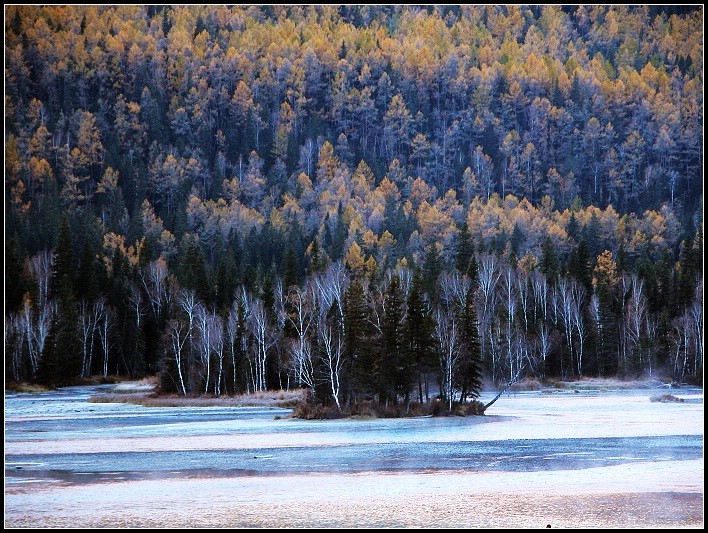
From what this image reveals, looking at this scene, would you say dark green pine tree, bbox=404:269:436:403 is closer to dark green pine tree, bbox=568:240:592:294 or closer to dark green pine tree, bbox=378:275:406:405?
dark green pine tree, bbox=378:275:406:405

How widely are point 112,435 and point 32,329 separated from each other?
4978 cm

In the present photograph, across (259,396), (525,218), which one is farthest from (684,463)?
(525,218)

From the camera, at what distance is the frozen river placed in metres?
25.5

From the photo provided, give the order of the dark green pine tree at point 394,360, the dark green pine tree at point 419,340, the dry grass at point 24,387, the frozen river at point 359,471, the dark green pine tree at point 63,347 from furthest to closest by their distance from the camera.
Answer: the dark green pine tree at point 63,347
the dry grass at point 24,387
the dark green pine tree at point 394,360
the dark green pine tree at point 419,340
the frozen river at point 359,471

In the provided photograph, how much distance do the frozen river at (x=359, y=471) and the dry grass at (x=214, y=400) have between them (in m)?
12.4

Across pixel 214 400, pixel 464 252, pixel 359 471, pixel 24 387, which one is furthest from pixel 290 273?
pixel 359 471

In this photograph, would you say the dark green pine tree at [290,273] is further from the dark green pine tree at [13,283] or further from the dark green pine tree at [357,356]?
the dark green pine tree at [357,356]

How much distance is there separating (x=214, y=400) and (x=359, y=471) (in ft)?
125

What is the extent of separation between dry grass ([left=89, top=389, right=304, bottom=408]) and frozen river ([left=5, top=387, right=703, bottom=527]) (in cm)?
1237

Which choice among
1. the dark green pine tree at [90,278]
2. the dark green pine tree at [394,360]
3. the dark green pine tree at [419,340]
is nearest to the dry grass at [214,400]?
the dark green pine tree at [394,360]

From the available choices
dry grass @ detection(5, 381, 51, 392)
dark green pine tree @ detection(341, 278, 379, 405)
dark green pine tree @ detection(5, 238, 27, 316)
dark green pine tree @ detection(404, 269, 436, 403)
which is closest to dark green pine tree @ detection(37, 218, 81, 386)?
dry grass @ detection(5, 381, 51, 392)

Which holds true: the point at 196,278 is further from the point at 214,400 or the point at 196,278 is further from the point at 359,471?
the point at 359,471

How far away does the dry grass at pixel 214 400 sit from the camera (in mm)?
66500

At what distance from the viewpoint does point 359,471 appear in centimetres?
3262
